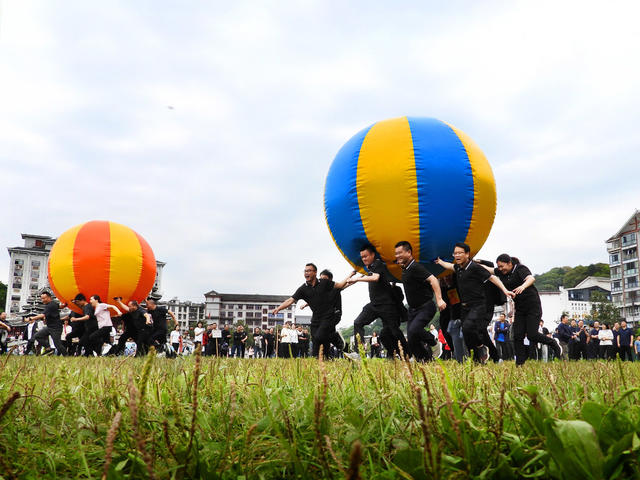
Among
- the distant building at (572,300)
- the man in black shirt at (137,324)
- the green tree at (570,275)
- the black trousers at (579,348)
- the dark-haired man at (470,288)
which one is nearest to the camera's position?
the dark-haired man at (470,288)

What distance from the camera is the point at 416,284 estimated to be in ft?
23.3

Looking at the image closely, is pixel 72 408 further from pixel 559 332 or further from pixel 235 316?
pixel 235 316

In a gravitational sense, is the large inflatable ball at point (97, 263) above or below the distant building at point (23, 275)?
below

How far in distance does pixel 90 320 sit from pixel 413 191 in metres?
8.54

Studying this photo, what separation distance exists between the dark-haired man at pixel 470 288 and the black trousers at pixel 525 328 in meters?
0.82

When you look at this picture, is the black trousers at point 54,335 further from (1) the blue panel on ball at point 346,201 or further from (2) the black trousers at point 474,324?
(2) the black trousers at point 474,324

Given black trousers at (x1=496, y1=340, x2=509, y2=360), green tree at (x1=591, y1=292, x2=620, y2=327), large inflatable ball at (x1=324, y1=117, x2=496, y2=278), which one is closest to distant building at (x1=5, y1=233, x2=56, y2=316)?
green tree at (x1=591, y1=292, x2=620, y2=327)

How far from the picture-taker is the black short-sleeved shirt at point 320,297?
29.5 feet

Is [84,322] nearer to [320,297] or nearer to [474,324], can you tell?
[320,297]

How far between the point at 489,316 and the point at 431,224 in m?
1.73

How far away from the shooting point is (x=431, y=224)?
6.86 m

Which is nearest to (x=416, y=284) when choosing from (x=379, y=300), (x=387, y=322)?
(x=379, y=300)

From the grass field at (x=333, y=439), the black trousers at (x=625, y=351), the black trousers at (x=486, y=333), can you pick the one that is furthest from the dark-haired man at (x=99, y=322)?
the black trousers at (x=625, y=351)

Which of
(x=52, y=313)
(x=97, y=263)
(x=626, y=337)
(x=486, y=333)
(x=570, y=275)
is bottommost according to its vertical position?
(x=626, y=337)
